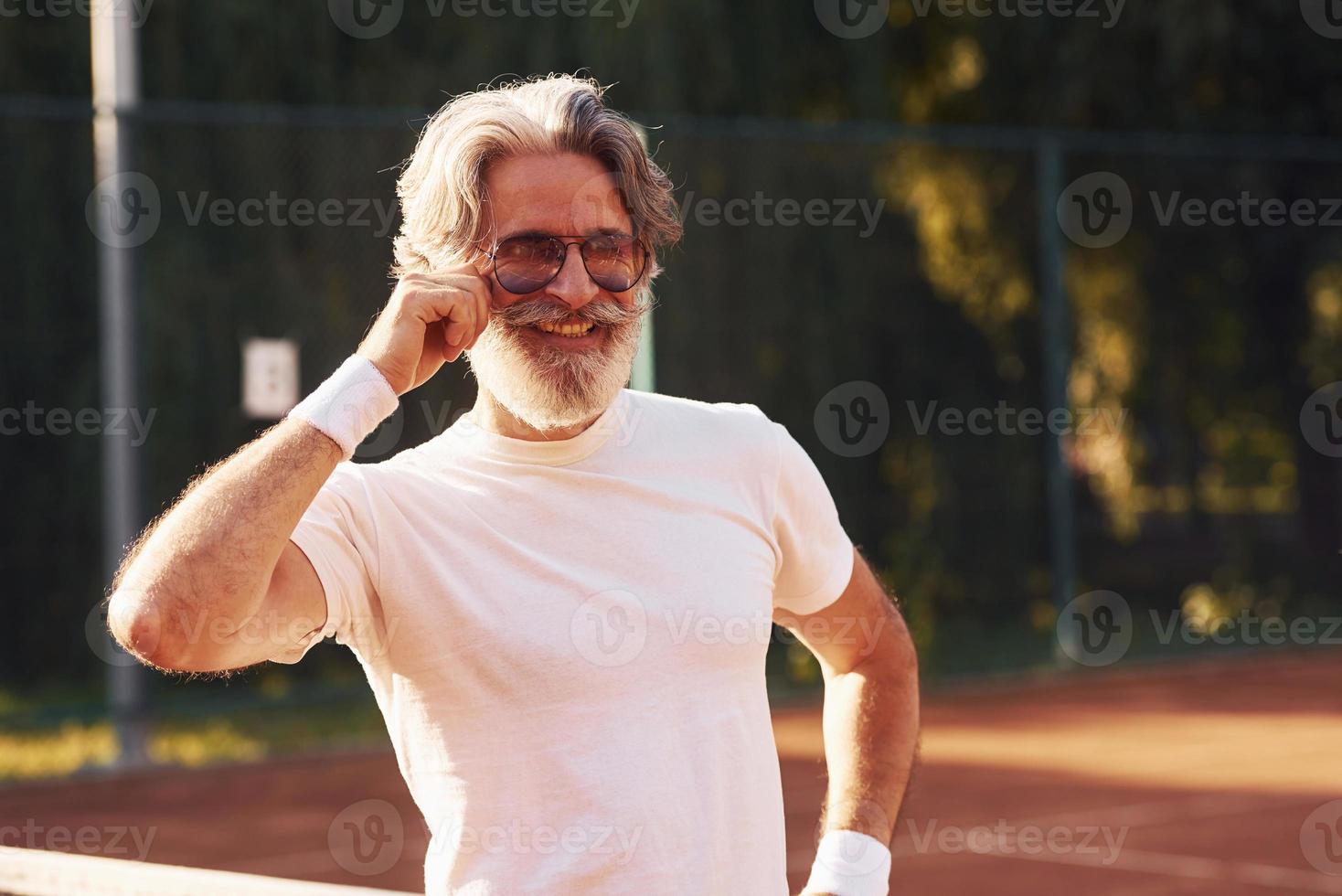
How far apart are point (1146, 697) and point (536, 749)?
934 cm

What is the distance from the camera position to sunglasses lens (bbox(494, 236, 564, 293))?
2.23 meters

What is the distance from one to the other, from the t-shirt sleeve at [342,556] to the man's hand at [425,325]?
129mm

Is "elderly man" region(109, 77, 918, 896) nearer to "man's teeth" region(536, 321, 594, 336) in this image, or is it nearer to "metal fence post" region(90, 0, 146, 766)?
"man's teeth" region(536, 321, 594, 336)

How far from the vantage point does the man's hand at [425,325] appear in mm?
2150

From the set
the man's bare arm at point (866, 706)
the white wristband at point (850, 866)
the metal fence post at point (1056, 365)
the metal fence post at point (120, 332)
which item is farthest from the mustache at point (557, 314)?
the metal fence post at point (1056, 365)

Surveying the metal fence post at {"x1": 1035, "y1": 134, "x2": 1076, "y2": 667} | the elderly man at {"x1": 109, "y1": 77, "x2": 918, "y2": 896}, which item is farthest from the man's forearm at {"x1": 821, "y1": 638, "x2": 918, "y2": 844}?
the metal fence post at {"x1": 1035, "y1": 134, "x2": 1076, "y2": 667}

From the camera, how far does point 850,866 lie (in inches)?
95.5

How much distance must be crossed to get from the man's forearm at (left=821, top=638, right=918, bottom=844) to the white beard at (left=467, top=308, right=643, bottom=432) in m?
0.56

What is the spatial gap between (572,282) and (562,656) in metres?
0.44

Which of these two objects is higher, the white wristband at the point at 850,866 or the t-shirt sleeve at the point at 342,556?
the t-shirt sleeve at the point at 342,556

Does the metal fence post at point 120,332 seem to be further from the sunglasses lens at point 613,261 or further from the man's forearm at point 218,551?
the man's forearm at point 218,551

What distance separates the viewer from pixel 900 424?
37.8 ft

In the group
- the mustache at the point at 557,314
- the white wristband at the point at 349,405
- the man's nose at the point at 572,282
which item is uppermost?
the man's nose at the point at 572,282

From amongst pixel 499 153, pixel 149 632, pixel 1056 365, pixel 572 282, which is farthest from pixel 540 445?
pixel 1056 365
